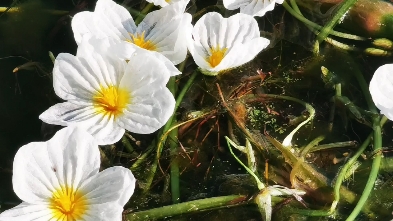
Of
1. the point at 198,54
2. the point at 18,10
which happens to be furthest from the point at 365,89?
the point at 18,10

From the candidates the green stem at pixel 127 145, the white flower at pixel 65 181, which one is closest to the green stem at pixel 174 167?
the green stem at pixel 127 145

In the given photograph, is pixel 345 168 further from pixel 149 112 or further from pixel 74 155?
pixel 74 155

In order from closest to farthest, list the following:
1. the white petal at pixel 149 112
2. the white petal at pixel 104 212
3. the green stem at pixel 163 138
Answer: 1. the white petal at pixel 104 212
2. the white petal at pixel 149 112
3. the green stem at pixel 163 138

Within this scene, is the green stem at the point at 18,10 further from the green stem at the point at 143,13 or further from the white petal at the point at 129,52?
the white petal at the point at 129,52

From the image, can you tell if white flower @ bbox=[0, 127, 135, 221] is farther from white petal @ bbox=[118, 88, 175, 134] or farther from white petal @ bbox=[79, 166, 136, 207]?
white petal @ bbox=[118, 88, 175, 134]

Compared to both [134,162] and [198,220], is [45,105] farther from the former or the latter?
[198,220]

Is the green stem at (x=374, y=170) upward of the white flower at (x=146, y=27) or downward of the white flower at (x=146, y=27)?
downward
